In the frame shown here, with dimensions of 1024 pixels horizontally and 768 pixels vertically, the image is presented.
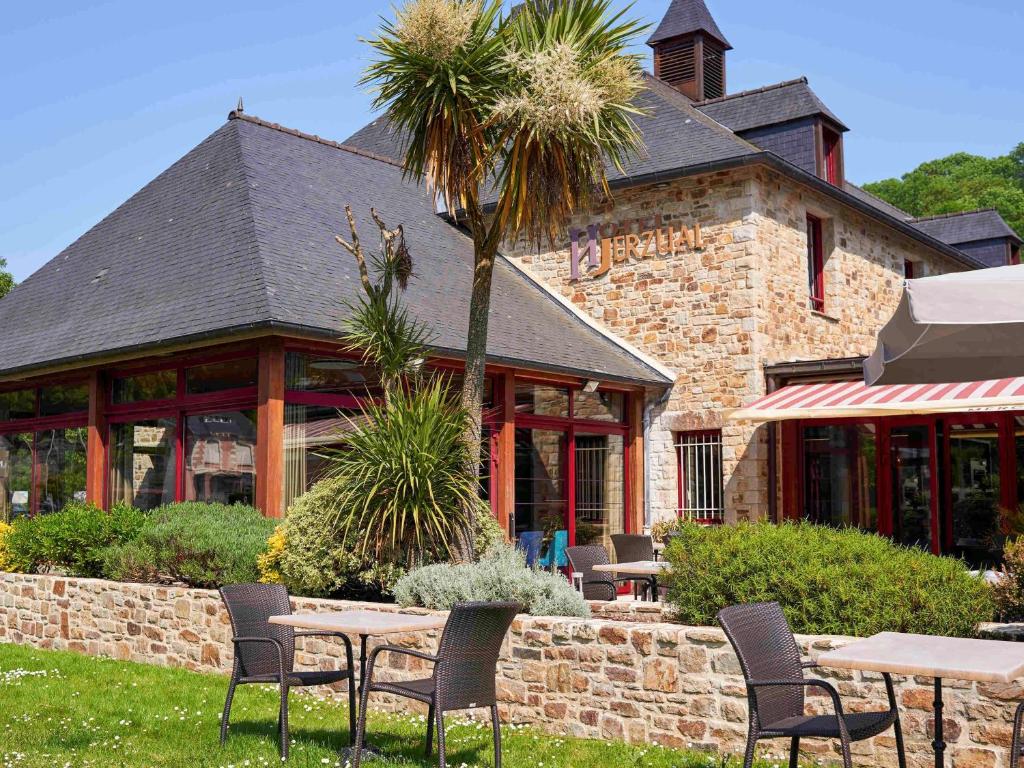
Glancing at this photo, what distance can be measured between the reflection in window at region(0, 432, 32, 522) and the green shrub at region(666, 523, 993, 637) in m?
11.7

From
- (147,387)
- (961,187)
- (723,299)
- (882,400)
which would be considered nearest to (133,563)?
(147,387)

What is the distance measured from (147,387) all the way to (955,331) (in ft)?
35.6

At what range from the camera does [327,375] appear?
40.8 feet

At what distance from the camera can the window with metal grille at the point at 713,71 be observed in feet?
74.8

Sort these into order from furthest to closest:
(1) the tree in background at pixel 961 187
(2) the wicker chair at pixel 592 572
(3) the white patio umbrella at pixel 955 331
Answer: (1) the tree in background at pixel 961 187, (2) the wicker chair at pixel 592 572, (3) the white patio umbrella at pixel 955 331

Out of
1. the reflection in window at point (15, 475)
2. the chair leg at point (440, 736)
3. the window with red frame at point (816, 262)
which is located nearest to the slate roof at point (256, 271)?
the reflection in window at point (15, 475)

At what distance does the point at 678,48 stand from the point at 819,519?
11.7 metres

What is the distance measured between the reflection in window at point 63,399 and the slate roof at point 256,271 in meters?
0.65

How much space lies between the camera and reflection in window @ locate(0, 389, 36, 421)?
15797 millimetres

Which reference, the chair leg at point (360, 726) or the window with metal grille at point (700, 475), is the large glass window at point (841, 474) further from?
the chair leg at point (360, 726)

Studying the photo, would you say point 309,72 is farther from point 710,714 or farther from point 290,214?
point 710,714

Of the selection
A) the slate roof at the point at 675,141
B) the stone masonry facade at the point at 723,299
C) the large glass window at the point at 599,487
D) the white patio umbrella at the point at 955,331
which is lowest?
the large glass window at the point at 599,487

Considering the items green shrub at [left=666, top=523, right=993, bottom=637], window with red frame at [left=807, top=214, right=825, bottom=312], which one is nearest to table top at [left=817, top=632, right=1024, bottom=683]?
green shrub at [left=666, top=523, right=993, bottom=637]

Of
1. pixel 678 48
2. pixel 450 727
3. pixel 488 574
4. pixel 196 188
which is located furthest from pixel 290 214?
pixel 678 48
